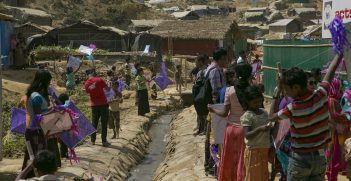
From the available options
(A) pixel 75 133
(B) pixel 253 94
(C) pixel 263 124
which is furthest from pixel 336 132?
(A) pixel 75 133

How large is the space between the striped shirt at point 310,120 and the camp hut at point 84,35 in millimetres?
34513

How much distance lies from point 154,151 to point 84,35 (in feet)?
81.3

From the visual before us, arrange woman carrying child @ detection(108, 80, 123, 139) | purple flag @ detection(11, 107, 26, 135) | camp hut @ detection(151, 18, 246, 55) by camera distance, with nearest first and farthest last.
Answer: purple flag @ detection(11, 107, 26, 135) < woman carrying child @ detection(108, 80, 123, 139) < camp hut @ detection(151, 18, 246, 55)

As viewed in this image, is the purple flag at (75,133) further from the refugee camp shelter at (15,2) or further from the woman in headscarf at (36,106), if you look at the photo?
the refugee camp shelter at (15,2)

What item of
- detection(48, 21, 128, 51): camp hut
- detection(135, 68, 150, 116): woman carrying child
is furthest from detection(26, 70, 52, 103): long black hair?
detection(48, 21, 128, 51): camp hut

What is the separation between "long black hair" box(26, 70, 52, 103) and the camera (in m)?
7.78

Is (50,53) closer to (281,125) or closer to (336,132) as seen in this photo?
(336,132)

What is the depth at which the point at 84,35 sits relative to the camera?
38906 millimetres

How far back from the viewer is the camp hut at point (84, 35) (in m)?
38.6

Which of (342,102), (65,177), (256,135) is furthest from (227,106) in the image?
(65,177)

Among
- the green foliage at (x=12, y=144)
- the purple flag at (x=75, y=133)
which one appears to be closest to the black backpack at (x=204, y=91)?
the purple flag at (x=75, y=133)

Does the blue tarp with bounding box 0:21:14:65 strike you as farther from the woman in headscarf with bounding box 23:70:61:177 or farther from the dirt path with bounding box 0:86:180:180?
the woman in headscarf with bounding box 23:70:61:177

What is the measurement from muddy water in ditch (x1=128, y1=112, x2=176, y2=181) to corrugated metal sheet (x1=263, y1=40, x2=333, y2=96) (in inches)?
148

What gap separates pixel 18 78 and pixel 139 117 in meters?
7.40
